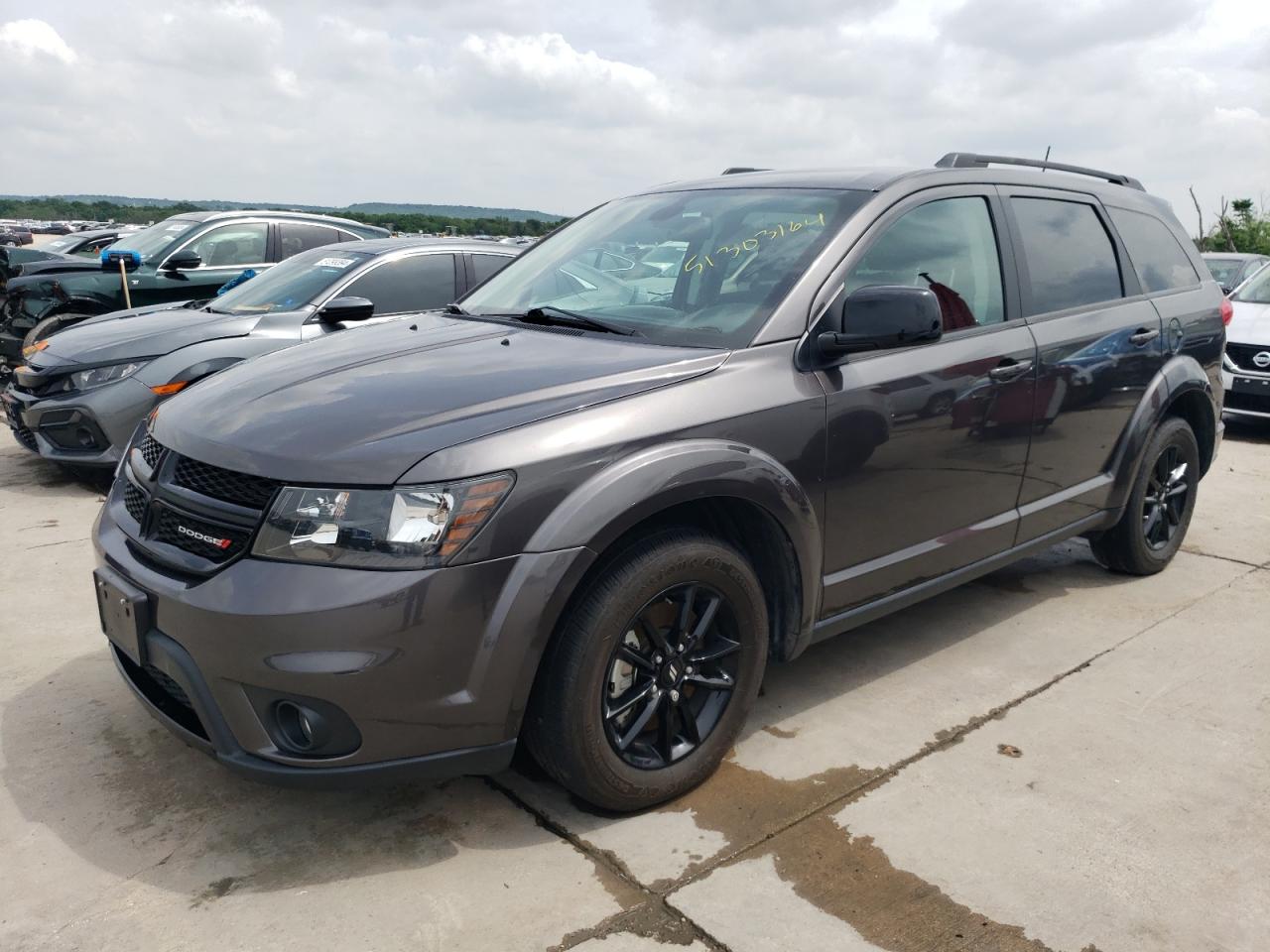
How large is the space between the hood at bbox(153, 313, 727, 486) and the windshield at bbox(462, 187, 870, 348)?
0.20 meters

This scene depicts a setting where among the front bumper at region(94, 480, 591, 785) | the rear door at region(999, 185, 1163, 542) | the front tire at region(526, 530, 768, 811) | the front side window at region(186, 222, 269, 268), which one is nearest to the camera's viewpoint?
the front bumper at region(94, 480, 591, 785)

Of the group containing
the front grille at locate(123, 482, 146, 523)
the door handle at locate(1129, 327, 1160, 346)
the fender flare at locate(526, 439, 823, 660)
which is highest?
the door handle at locate(1129, 327, 1160, 346)

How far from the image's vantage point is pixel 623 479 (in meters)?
2.59

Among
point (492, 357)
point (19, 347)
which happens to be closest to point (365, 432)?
point (492, 357)

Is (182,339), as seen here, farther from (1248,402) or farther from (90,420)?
(1248,402)

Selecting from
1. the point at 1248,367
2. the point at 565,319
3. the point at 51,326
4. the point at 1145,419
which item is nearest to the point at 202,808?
the point at 565,319

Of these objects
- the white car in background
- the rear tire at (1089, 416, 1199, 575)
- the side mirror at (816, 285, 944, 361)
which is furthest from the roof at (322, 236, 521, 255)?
the white car in background

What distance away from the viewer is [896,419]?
328cm

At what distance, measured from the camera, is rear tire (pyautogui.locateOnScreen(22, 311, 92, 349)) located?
8.41 m

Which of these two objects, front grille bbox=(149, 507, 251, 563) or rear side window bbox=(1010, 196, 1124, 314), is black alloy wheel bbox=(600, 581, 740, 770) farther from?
rear side window bbox=(1010, 196, 1124, 314)

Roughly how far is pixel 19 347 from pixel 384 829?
24.9 feet

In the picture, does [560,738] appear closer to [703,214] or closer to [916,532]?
[916,532]

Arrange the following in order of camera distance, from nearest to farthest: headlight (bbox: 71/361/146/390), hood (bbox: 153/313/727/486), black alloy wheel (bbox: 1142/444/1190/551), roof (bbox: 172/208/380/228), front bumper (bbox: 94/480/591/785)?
front bumper (bbox: 94/480/591/785) < hood (bbox: 153/313/727/486) < black alloy wheel (bbox: 1142/444/1190/551) < headlight (bbox: 71/361/146/390) < roof (bbox: 172/208/380/228)

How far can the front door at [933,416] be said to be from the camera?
3.21 m
